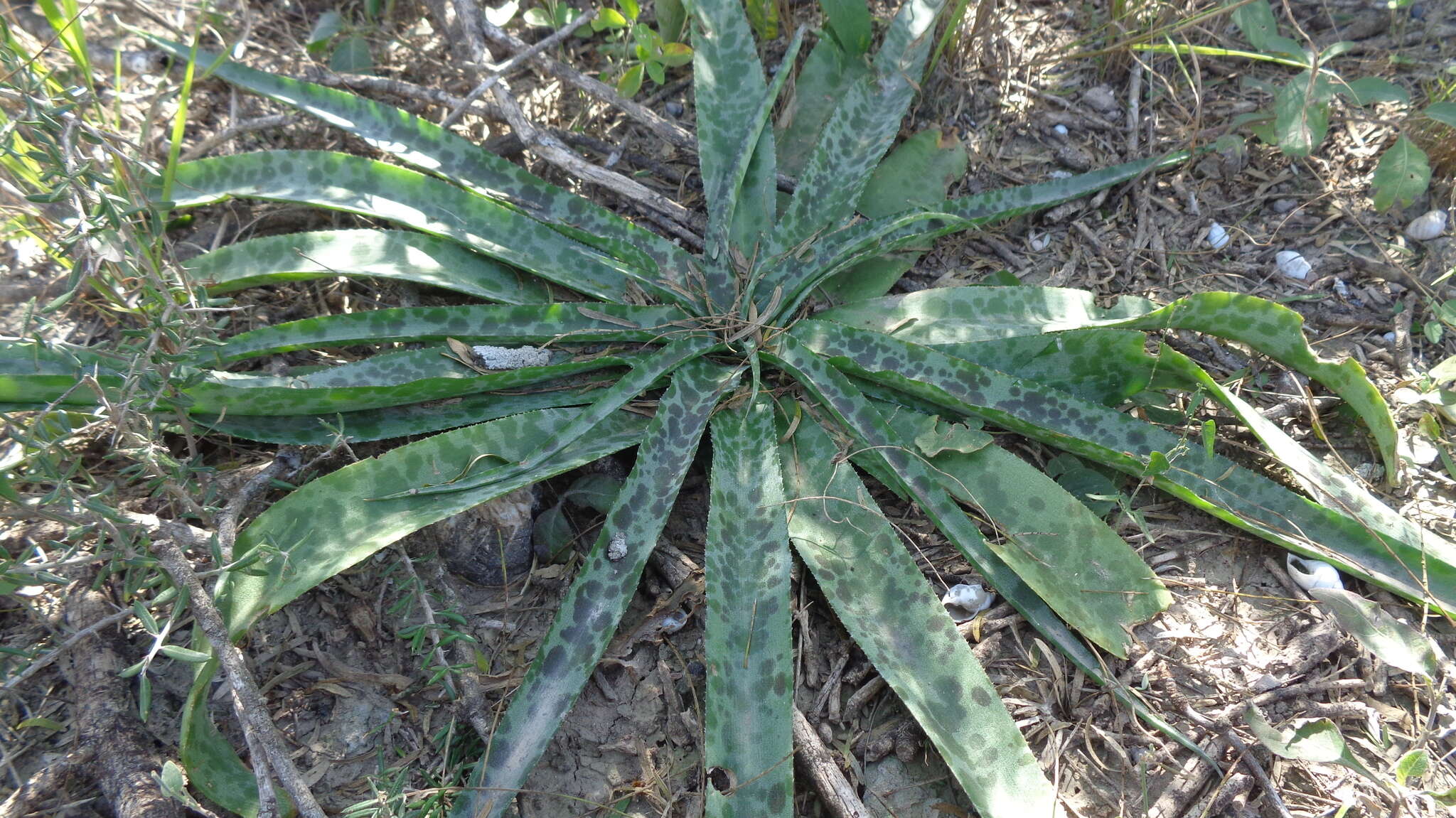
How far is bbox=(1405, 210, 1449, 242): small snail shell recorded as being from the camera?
6.98 ft

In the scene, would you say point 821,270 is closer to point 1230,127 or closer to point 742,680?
point 742,680

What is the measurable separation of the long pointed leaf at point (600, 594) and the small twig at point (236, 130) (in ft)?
4.50

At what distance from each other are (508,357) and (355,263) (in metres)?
0.43

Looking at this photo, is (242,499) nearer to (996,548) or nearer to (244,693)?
(244,693)

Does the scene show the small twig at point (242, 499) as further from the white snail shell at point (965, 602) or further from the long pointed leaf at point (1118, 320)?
the white snail shell at point (965, 602)

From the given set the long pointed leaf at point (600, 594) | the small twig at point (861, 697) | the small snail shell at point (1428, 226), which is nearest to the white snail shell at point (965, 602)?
the small twig at point (861, 697)

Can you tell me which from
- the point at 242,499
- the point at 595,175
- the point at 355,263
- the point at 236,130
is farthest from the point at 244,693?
the point at 236,130

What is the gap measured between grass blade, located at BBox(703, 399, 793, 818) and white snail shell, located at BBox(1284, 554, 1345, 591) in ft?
3.40

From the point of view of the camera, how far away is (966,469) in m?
1.74

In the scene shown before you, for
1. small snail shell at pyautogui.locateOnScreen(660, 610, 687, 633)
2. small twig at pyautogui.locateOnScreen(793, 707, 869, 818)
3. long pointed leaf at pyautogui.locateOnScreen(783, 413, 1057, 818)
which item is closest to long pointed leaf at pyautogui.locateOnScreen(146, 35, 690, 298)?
long pointed leaf at pyautogui.locateOnScreen(783, 413, 1057, 818)

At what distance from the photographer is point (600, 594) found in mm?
1579

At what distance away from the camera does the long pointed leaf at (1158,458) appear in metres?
1.62

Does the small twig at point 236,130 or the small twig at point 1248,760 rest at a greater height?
the small twig at point 236,130

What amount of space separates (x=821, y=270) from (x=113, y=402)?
140 centimetres
